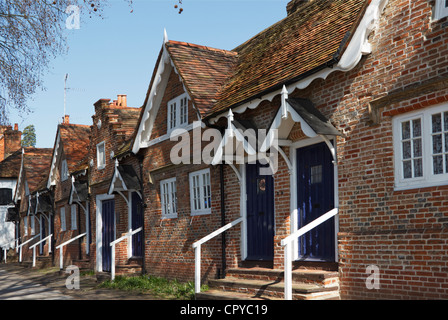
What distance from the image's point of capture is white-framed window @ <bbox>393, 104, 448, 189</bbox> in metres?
8.32

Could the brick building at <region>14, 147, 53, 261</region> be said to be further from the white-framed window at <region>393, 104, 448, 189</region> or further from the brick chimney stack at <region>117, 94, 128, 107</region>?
the white-framed window at <region>393, 104, 448, 189</region>

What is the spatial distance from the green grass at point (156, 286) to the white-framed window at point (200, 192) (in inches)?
78.3

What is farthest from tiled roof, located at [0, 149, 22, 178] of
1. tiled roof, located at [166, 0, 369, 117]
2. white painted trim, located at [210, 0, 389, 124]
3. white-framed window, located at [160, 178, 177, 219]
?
white painted trim, located at [210, 0, 389, 124]

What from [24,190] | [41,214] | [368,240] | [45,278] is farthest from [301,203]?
[24,190]

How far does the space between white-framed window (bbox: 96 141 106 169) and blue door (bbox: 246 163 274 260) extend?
1021 cm

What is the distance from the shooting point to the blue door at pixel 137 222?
1870cm

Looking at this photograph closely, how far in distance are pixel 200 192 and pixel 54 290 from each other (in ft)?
19.7

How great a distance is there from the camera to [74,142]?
2812 cm

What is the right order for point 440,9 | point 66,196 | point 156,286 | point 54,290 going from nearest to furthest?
1. point 440,9
2. point 156,286
3. point 54,290
4. point 66,196

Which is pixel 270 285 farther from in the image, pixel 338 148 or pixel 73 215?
pixel 73 215

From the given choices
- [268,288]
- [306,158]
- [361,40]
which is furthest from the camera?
[306,158]

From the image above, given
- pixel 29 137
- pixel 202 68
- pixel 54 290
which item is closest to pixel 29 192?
pixel 54 290
